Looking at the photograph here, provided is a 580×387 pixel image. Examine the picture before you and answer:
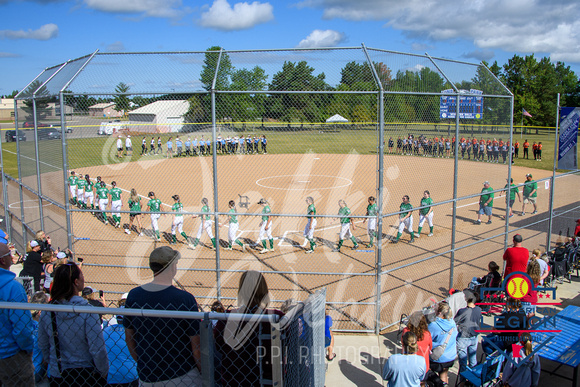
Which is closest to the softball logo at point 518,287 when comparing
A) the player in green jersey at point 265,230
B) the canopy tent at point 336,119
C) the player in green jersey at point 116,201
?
the canopy tent at point 336,119

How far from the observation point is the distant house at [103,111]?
26.1 feet

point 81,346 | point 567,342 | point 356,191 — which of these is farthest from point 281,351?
point 356,191

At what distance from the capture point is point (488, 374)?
546cm

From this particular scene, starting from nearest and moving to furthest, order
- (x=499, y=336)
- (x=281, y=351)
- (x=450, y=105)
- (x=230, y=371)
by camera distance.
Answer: (x=281, y=351), (x=230, y=371), (x=499, y=336), (x=450, y=105)

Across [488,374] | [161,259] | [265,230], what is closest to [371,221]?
[265,230]

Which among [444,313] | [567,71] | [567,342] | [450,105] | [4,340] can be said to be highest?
[567,71]

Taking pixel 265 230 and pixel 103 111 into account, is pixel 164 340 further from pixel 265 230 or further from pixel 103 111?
pixel 265 230

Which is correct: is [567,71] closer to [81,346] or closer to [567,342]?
[567,342]

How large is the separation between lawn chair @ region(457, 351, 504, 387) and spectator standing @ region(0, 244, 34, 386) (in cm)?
509

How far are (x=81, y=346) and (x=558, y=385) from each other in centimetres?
639

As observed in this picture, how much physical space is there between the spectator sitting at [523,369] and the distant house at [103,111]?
771cm

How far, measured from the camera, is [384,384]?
5883 mm

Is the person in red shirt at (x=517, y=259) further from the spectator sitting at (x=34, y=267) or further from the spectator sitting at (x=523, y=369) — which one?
the spectator sitting at (x=34, y=267)

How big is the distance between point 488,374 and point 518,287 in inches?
61.8
